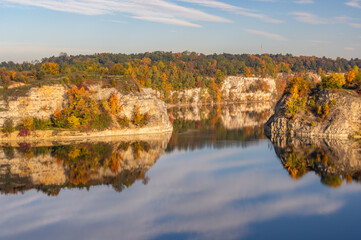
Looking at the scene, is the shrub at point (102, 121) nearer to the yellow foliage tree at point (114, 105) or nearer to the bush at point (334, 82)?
the yellow foliage tree at point (114, 105)

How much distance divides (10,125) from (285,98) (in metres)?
59.6

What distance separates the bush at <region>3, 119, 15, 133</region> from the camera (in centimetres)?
7281

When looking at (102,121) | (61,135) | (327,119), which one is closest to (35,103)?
(61,135)

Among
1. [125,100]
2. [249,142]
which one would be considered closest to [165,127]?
[125,100]

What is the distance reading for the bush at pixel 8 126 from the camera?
7281 centimetres

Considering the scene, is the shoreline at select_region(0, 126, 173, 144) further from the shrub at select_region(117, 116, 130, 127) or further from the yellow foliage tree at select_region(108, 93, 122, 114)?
the yellow foliage tree at select_region(108, 93, 122, 114)

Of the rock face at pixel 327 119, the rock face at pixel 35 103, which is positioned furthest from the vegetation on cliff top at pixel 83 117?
the rock face at pixel 327 119

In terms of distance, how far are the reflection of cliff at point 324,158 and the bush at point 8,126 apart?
166ft

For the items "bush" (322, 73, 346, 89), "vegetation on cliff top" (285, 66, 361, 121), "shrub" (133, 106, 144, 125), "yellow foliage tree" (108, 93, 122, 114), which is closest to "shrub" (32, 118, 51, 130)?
"yellow foliage tree" (108, 93, 122, 114)

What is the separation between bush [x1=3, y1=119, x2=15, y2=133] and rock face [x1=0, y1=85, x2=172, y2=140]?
0.68 meters

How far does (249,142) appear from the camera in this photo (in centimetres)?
7438

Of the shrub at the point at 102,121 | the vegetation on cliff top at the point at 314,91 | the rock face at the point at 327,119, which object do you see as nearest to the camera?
the rock face at the point at 327,119

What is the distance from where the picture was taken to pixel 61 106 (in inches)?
3127

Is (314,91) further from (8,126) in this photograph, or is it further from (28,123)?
(8,126)
